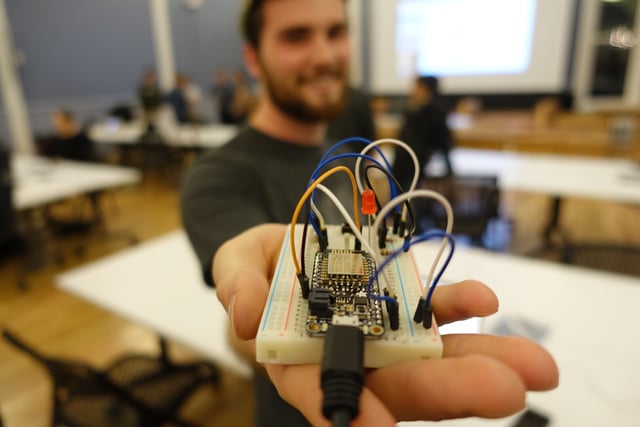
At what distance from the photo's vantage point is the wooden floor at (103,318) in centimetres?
188

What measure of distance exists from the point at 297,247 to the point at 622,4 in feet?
22.0

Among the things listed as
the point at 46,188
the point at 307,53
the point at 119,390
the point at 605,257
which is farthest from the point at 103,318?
the point at 605,257

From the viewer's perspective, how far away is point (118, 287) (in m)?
1.45

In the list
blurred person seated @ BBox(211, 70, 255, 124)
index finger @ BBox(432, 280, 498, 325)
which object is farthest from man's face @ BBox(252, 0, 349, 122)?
blurred person seated @ BBox(211, 70, 255, 124)

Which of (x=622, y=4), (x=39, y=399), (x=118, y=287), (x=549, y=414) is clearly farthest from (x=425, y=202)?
(x=622, y=4)

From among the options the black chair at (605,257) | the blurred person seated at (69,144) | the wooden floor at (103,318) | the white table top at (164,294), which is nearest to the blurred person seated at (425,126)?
the white table top at (164,294)

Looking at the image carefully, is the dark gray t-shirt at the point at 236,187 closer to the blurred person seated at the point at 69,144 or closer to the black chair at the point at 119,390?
the black chair at the point at 119,390

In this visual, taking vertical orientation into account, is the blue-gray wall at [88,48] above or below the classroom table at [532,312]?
above

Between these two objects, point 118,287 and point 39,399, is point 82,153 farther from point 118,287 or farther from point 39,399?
point 118,287

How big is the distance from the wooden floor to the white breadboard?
1.58 m

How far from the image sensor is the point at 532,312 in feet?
3.53

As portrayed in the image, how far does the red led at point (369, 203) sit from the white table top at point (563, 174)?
5.46ft

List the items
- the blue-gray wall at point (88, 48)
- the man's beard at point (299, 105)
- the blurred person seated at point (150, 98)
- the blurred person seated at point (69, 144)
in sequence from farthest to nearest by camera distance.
Result: 1. the blurred person seated at point (150, 98)
2. the blue-gray wall at point (88, 48)
3. the blurred person seated at point (69, 144)
4. the man's beard at point (299, 105)

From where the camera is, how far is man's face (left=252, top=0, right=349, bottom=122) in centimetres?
75
